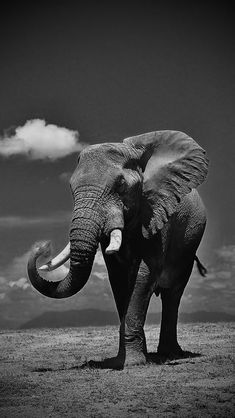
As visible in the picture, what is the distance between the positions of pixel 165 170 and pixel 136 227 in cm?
137

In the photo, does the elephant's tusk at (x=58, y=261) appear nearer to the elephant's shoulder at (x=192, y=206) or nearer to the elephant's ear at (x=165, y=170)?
the elephant's ear at (x=165, y=170)

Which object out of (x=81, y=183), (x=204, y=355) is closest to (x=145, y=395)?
(x=81, y=183)

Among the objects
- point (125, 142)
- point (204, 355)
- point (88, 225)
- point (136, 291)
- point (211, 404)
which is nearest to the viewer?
point (211, 404)

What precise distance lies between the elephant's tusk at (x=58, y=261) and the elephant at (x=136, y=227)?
18 millimetres

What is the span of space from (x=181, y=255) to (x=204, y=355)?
2225 millimetres

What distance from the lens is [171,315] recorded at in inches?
593

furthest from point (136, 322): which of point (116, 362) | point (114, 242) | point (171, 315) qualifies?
point (171, 315)

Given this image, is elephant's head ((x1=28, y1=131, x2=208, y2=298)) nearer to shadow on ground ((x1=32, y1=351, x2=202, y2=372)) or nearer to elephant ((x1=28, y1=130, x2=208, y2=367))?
elephant ((x1=28, y1=130, x2=208, y2=367))

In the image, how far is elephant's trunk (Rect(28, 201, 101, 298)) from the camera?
38.1 ft

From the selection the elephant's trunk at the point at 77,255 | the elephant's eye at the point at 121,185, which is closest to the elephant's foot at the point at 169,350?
the elephant's trunk at the point at 77,255

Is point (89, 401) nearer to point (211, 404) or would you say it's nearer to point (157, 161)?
point (211, 404)

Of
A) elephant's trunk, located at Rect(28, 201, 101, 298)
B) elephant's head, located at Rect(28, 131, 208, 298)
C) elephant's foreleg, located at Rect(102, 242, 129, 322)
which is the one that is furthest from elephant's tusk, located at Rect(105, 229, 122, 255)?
elephant's foreleg, located at Rect(102, 242, 129, 322)

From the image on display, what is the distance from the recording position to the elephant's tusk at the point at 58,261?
40.4 feet

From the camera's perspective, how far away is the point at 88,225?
11.6 metres
